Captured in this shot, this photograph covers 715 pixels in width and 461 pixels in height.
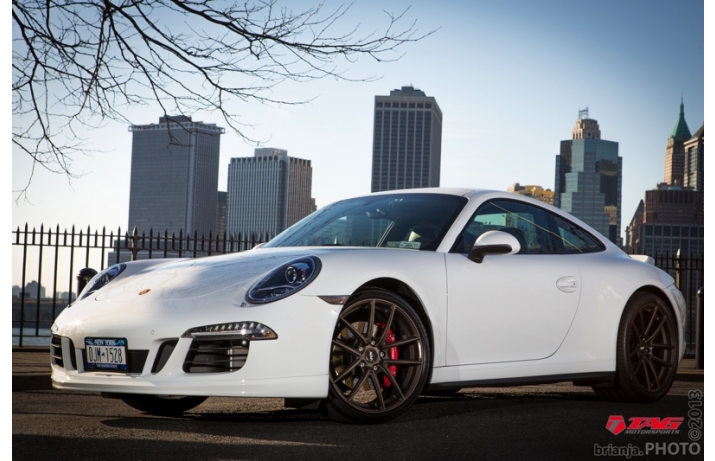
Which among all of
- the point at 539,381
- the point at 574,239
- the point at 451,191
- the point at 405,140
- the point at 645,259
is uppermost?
the point at 405,140

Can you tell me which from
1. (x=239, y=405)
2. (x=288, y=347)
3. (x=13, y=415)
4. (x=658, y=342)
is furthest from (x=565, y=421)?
(x=13, y=415)

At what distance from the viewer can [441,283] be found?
204 inches

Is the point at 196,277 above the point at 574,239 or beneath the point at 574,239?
beneath

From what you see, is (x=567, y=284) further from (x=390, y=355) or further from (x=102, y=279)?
(x=102, y=279)

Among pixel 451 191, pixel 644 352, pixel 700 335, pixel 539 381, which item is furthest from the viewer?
pixel 700 335

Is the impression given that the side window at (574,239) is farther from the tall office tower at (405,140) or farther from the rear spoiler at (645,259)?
the tall office tower at (405,140)

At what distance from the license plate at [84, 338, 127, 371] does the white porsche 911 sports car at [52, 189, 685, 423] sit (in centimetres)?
1

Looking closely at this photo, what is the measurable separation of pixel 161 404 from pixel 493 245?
7.74 feet

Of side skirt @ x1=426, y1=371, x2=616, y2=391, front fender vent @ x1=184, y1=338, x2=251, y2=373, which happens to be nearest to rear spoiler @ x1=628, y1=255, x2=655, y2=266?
side skirt @ x1=426, y1=371, x2=616, y2=391

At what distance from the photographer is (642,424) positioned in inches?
213

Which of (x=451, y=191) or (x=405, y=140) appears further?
(x=405, y=140)

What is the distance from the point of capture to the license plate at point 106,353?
462 cm

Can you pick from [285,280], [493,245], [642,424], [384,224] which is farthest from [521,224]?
[285,280]

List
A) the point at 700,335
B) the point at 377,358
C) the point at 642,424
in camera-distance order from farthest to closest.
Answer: the point at 700,335
the point at 642,424
the point at 377,358
